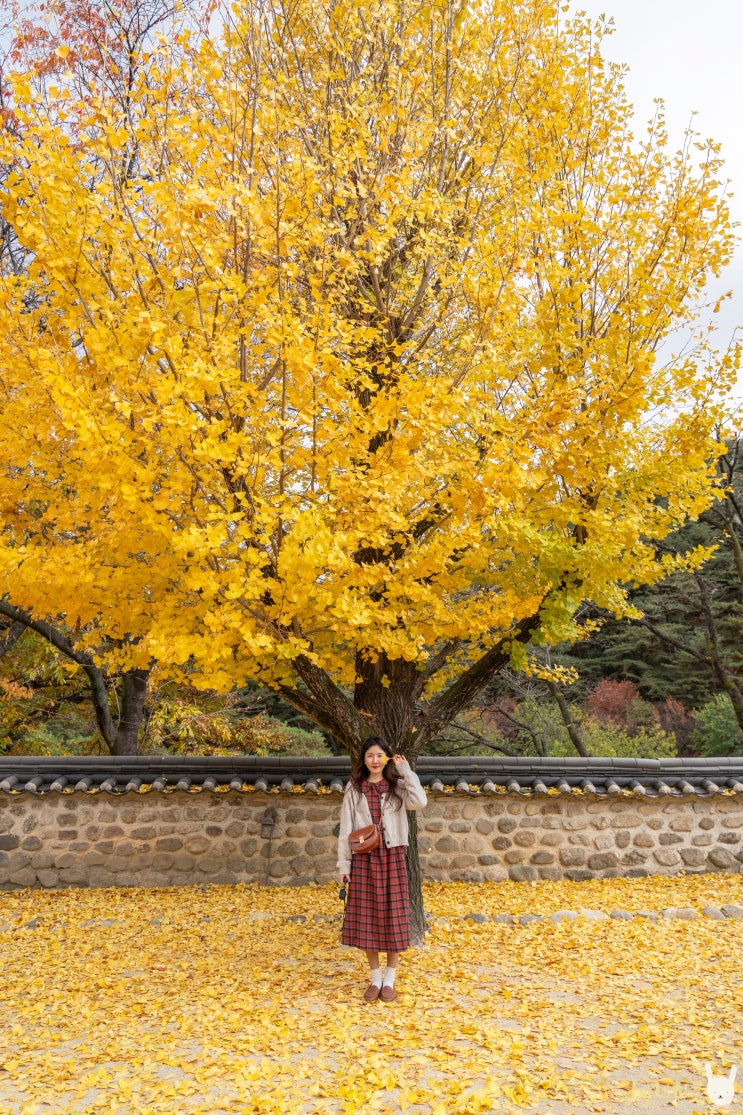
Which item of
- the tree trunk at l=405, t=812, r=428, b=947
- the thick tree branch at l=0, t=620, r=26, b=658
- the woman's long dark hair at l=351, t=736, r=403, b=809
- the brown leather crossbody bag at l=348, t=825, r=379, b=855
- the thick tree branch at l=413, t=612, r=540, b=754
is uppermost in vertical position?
the thick tree branch at l=0, t=620, r=26, b=658

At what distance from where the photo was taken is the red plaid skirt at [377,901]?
4246mm

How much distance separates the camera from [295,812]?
7270 mm

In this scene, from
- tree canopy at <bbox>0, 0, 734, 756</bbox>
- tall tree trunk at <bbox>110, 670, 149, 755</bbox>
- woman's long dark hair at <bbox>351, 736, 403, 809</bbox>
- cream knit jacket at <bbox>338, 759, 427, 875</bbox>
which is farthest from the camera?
tall tree trunk at <bbox>110, 670, 149, 755</bbox>

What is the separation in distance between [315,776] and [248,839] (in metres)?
0.87

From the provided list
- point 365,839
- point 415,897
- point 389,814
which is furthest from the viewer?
point 415,897

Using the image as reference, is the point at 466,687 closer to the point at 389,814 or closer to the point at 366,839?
the point at 389,814

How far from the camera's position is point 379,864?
4406 mm

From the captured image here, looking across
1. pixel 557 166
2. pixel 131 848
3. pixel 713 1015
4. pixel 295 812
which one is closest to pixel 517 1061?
pixel 713 1015

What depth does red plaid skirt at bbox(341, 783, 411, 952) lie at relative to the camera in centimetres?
425

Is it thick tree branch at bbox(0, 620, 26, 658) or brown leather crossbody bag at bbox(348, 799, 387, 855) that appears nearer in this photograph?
brown leather crossbody bag at bbox(348, 799, 387, 855)

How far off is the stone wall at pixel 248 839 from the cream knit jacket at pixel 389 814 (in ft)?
9.27

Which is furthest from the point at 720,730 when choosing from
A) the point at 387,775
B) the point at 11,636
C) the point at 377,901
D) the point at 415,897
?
the point at 11,636

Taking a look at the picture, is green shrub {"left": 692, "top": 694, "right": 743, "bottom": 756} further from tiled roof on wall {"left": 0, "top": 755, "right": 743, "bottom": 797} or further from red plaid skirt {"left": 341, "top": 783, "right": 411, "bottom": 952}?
red plaid skirt {"left": 341, "top": 783, "right": 411, "bottom": 952}

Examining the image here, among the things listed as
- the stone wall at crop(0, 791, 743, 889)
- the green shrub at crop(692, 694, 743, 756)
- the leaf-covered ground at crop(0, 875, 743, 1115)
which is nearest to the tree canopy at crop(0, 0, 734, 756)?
the leaf-covered ground at crop(0, 875, 743, 1115)
